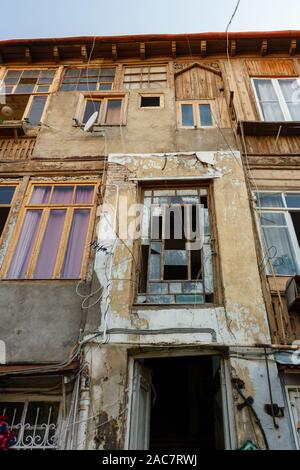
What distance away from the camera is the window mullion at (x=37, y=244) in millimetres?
6393

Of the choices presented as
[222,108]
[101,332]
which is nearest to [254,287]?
[101,332]

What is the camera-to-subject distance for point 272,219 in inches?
Result: 269

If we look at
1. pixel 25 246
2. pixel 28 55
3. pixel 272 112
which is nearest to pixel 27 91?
pixel 28 55

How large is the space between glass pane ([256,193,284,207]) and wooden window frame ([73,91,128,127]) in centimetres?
388

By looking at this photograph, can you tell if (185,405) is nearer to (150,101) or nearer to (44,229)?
(44,229)

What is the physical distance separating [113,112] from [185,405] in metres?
7.50

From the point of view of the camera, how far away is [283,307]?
224 inches

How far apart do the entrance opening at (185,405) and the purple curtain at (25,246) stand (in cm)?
287

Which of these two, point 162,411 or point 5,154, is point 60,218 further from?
point 162,411

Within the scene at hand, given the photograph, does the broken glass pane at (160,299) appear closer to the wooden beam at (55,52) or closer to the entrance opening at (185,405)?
the entrance opening at (185,405)

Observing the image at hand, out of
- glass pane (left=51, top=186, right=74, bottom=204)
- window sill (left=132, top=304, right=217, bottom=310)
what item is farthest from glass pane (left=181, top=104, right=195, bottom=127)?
window sill (left=132, top=304, right=217, bottom=310)

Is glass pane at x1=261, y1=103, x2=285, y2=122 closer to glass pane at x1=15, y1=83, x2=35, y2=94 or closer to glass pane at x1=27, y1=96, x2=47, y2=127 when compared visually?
glass pane at x1=27, y1=96, x2=47, y2=127

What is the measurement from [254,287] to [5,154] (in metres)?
6.35

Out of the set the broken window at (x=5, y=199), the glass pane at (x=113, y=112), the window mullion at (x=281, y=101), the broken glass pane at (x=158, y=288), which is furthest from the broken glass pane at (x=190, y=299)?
the window mullion at (x=281, y=101)
